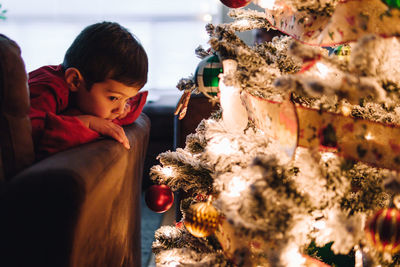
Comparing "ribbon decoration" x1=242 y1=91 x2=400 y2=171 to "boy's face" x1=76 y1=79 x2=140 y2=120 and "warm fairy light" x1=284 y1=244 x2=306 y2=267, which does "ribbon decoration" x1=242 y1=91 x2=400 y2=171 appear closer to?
"warm fairy light" x1=284 y1=244 x2=306 y2=267

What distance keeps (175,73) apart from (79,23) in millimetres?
1273

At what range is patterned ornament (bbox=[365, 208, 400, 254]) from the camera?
1.87ft

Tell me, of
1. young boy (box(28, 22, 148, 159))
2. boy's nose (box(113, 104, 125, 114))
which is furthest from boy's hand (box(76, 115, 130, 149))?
boy's nose (box(113, 104, 125, 114))

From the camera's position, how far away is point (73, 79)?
3.22 ft

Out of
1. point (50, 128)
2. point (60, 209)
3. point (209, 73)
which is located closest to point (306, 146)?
point (209, 73)

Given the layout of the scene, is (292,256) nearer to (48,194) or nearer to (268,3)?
(48,194)

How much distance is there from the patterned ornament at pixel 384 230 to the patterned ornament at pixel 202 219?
10.9 inches

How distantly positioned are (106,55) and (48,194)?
53 centimetres

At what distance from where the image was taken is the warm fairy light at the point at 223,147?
28.1 inches

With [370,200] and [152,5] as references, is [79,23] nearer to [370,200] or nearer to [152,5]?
[152,5]

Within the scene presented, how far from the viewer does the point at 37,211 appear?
0.55 m

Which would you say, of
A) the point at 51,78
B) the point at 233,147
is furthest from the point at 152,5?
the point at 233,147

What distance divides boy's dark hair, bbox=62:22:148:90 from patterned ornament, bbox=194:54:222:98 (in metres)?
0.26

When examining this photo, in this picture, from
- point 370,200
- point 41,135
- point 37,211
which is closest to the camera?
point 37,211
